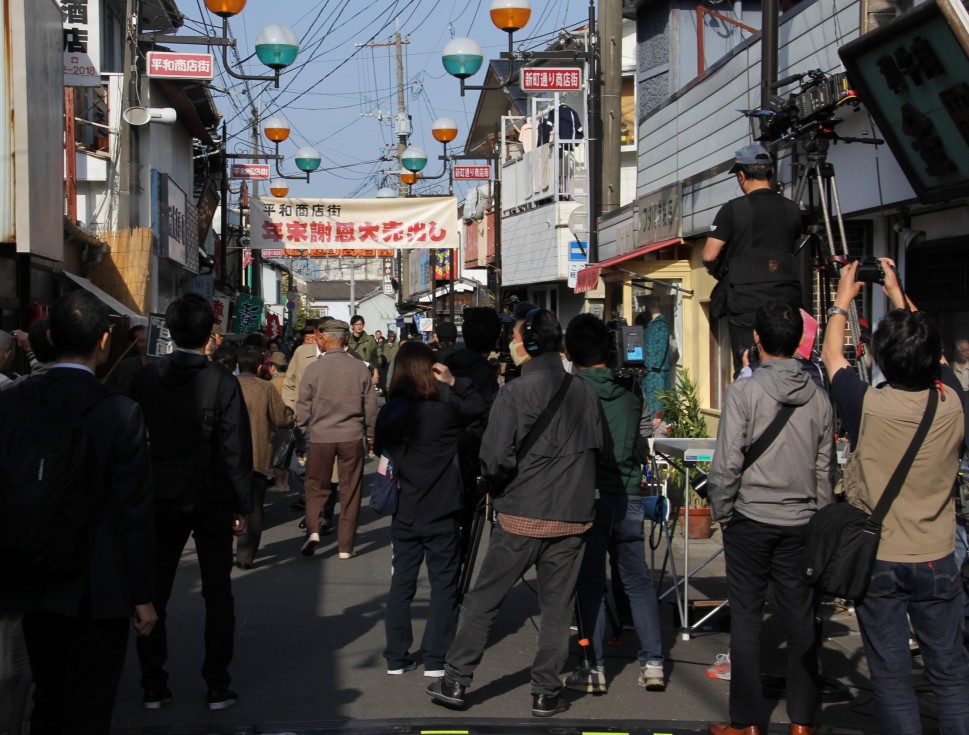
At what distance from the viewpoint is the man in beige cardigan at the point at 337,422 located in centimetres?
947

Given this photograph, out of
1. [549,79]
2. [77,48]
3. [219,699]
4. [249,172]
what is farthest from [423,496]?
[249,172]

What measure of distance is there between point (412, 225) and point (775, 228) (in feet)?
55.2

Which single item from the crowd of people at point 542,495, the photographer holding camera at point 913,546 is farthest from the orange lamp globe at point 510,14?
the photographer holding camera at point 913,546

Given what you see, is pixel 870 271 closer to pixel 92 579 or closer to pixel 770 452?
pixel 770 452

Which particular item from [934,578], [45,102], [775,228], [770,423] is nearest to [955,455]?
[934,578]

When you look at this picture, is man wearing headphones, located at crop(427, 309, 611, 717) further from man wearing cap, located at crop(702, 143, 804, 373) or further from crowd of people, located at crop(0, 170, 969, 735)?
man wearing cap, located at crop(702, 143, 804, 373)

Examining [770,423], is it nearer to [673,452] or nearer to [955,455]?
[955,455]

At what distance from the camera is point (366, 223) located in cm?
2270

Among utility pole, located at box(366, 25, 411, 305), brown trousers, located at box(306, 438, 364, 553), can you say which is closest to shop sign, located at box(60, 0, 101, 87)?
brown trousers, located at box(306, 438, 364, 553)

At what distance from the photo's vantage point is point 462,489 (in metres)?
6.14

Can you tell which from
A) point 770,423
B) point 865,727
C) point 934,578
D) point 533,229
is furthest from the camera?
point 533,229

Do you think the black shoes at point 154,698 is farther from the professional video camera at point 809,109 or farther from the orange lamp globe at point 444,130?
the orange lamp globe at point 444,130

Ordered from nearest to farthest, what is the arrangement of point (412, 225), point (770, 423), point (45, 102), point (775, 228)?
point (770, 423)
point (775, 228)
point (45, 102)
point (412, 225)

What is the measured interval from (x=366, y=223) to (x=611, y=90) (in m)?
8.61
